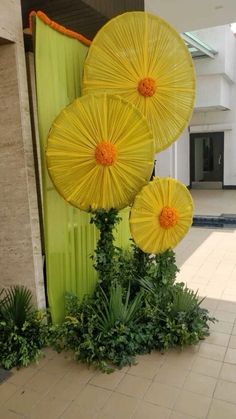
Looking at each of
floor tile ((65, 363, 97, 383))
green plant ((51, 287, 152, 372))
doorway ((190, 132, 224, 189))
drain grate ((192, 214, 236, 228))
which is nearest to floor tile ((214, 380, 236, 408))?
green plant ((51, 287, 152, 372))

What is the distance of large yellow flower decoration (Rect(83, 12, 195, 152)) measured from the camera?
2.43 meters

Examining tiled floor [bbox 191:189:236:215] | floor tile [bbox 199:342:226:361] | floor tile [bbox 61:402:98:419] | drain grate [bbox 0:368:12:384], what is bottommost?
floor tile [bbox 61:402:98:419]

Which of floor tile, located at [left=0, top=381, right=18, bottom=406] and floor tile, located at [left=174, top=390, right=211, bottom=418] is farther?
floor tile, located at [left=0, top=381, right=18, bottom=406]

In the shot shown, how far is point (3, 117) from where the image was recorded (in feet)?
8.29

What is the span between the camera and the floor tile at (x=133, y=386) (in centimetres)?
217

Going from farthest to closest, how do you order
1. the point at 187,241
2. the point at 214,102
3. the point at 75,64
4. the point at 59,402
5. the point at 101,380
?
the point at 214,102, the point at 187,241, the point at 75,64, the point at 101,380, the point at 59,402

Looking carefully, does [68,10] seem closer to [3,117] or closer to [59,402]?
[3,117]

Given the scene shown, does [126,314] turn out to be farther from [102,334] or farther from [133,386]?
[133,386]

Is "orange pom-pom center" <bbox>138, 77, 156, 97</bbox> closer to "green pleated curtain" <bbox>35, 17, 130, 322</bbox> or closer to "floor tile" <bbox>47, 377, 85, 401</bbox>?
"green pleated curtain" <bbox>35, 17, 130, 322</bbox>

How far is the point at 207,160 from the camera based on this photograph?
14516mm

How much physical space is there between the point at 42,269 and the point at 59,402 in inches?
39.8

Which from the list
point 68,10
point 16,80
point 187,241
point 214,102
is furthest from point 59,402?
point 214,102

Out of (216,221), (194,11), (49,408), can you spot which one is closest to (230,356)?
(49,408)

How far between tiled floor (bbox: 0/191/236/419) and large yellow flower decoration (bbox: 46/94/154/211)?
49.6 inches
